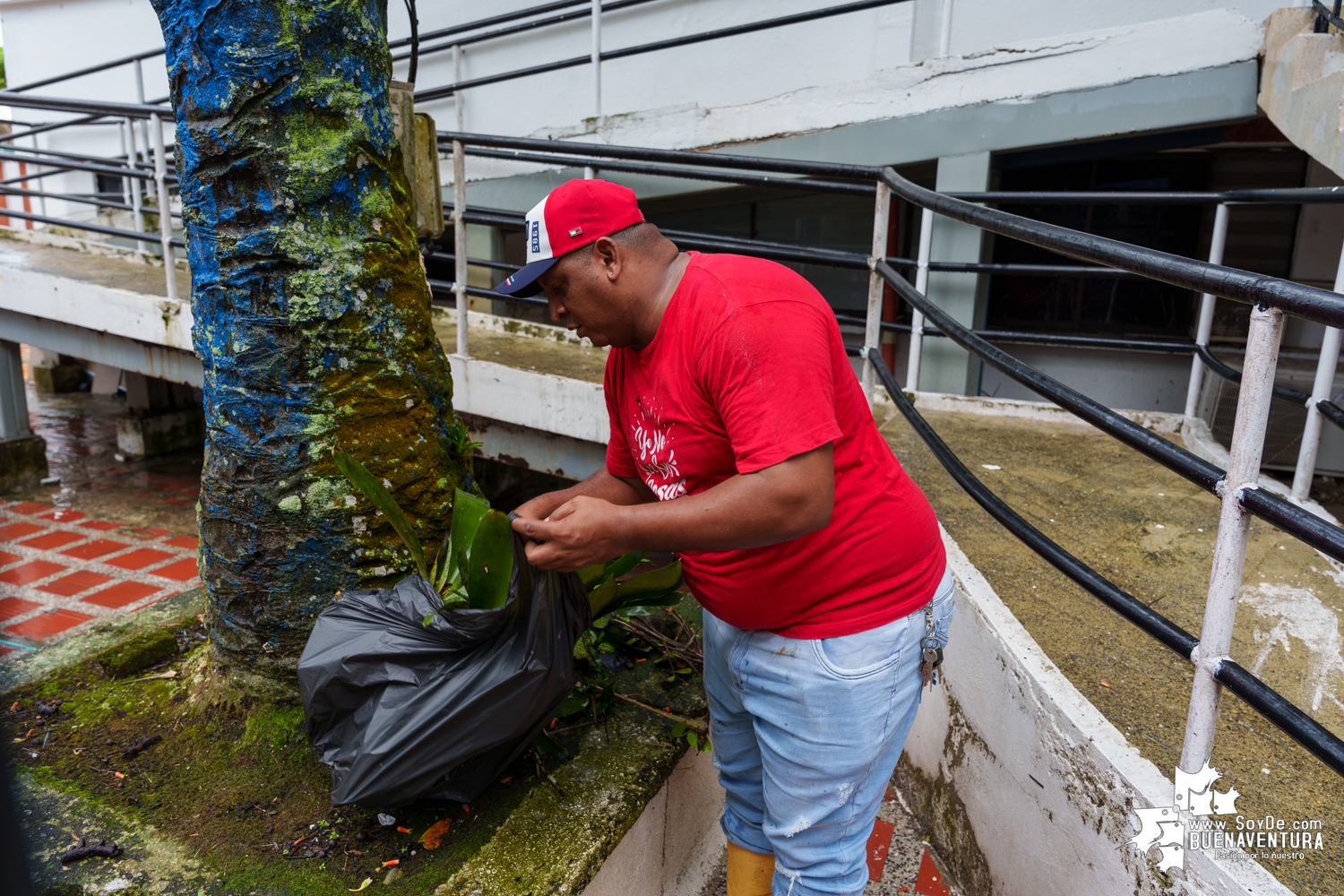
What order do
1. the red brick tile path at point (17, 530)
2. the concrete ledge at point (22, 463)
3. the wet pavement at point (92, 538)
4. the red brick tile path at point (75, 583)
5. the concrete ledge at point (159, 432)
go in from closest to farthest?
the wet pavement at point (92, 538) < the red brick tile path at point (75, 583) < the red brick tile path at point (17, 530) < the concrete ledge at point (22, 463) < the concrete ledge at point (159, 432)

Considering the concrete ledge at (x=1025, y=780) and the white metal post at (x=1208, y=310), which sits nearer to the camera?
the concrete ledge at (x=1025, y=780)

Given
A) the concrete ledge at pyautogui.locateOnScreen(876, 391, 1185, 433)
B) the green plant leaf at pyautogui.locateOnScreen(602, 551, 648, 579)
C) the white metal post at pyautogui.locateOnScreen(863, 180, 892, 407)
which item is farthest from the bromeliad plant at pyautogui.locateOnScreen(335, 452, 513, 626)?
the concrete ledge at pyautogui.locateOnScreen(876, 391, 1185, 433)

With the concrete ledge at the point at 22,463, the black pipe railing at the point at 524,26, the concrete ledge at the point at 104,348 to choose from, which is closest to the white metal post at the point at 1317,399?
the black pipe railing at the point at 524,26

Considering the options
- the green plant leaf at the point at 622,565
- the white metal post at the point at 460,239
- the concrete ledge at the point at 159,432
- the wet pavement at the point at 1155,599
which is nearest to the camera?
the wet pavement at the point at 1155,599

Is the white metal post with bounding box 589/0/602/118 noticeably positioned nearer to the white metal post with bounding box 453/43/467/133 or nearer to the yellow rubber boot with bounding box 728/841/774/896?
the white metal post with bounding box 453/43/467/133

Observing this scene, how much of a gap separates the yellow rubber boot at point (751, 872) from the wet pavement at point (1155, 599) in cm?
80

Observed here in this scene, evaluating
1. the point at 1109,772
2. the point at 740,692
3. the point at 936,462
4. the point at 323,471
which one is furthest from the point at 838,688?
the point at 936,462

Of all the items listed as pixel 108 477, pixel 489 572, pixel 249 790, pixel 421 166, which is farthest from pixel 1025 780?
pixel 108 477

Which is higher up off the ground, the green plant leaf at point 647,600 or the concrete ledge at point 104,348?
the concrete ledge at point 104,348

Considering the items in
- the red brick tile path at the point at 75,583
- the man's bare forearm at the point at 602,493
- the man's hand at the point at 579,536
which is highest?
the man's hand at the point at 579,536

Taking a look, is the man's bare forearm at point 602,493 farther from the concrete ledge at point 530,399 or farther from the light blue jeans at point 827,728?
the concrete ledge at point 530,399

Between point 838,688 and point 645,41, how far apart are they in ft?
21.9

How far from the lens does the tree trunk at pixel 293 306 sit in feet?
6.38

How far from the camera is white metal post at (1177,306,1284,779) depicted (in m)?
1.23
